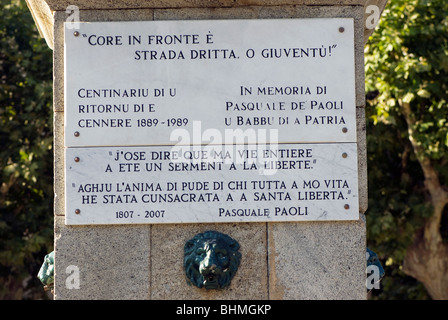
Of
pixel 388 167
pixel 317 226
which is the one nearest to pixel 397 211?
pixel 388 167

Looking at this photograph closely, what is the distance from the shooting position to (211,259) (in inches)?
183

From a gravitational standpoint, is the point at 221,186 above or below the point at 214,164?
below

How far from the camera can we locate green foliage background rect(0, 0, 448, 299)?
1059cm

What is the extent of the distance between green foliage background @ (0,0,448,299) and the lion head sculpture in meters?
6.14

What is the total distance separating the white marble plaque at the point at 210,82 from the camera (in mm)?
4789

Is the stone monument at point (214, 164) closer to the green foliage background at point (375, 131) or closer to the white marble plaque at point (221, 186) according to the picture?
the white marble plaque at point (221, 186)

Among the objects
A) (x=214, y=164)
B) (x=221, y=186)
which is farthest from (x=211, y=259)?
(x=214, y=164)

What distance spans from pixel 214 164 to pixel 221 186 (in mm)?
131

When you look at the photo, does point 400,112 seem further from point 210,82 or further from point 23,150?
point 210,82

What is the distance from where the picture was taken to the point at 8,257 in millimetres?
11047

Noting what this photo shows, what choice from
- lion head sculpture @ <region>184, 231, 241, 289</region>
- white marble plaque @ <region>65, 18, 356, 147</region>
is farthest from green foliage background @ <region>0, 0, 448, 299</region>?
lion head sculpture @ <region>184, 231, 241, 289</region>

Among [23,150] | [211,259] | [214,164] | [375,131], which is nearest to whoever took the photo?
[211,259]

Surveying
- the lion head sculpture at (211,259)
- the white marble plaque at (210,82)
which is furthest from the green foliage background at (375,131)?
the lion head sculpture at (211,259)

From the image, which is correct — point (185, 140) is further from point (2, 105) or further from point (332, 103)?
point (2, 105)
